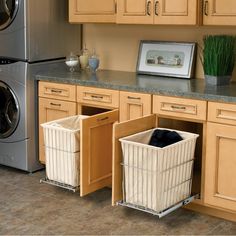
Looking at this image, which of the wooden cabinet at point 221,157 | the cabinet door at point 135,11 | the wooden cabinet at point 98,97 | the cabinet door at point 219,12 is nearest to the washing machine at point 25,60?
the wooden cabinet at point 98,97

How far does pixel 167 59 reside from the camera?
4.07 meters

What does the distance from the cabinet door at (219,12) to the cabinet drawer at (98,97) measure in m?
0.81

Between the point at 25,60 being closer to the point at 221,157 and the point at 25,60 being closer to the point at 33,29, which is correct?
the point at 33,29

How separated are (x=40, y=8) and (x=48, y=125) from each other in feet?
3.38

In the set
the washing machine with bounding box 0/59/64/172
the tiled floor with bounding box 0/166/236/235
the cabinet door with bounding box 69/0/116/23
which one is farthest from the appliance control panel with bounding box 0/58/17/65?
the tiled floor with bounding box 0/166/236/235

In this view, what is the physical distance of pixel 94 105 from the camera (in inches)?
154

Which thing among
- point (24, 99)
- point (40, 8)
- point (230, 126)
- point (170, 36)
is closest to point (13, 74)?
point (24, 99)

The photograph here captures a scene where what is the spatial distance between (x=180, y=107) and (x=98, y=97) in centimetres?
70

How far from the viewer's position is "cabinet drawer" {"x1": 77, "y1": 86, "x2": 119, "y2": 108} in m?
3.77

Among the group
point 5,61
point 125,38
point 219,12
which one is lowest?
point 5,61

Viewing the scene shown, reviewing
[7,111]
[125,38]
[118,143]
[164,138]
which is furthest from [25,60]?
[164,138]

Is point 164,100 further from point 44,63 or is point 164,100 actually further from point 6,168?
point 6,168

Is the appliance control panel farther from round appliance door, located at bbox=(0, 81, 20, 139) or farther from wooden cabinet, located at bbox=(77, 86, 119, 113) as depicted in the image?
wooden cabinet, located at bbox=(77, 86, 119, 113)

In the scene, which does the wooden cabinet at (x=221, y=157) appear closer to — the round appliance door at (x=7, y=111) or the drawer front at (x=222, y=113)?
the drawer front at (x=222, y=113)
